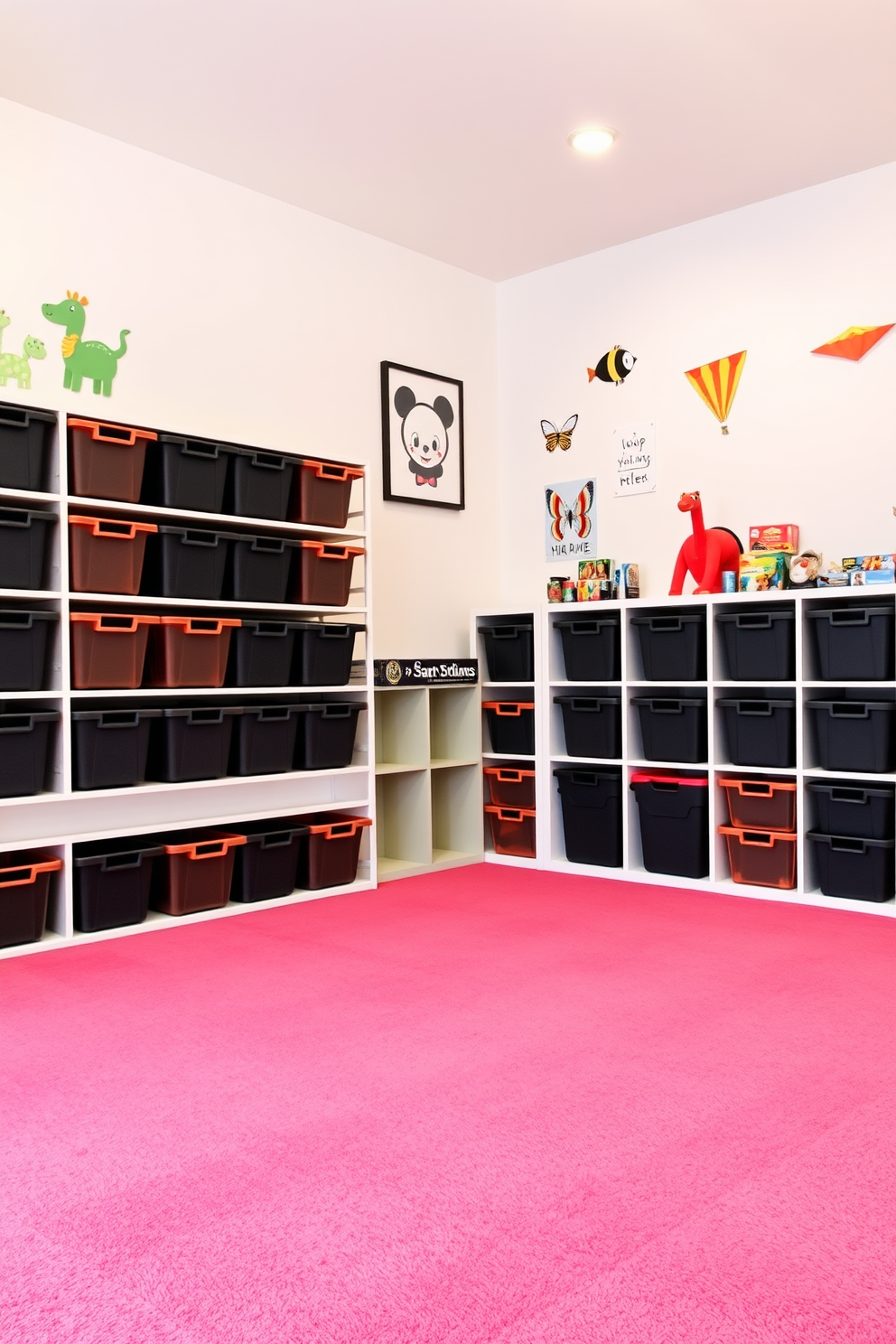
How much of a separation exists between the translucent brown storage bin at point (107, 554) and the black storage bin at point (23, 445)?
0.19 m

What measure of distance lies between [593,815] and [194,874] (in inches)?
67.9

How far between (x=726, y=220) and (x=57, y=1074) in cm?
422

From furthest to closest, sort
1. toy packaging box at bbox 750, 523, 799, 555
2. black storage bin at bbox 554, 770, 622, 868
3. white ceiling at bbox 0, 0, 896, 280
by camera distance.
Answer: black storage bin at bbox 554, 770, 622, 868, toy packaging box at bbox 750, 523, 799, 555, white ceiling at bbox 0, 0, 896, 280

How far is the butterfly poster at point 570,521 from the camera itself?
5.27 metres

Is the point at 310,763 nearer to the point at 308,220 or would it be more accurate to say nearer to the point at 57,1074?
the point at 57,1074

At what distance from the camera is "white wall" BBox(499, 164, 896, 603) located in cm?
441

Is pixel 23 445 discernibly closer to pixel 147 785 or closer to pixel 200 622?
pixel 200 622

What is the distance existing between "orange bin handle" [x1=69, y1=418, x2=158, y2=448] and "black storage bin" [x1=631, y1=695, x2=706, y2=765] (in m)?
2.20

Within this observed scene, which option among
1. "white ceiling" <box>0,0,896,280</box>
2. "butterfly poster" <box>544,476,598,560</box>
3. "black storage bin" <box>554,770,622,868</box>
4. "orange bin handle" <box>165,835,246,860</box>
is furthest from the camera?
"butterfly poster" <box>544,476,598,560</box>

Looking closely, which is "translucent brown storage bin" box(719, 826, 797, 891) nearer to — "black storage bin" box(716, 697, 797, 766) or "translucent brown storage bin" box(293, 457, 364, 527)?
"black storage bin" box(716, 697, 797, 766)

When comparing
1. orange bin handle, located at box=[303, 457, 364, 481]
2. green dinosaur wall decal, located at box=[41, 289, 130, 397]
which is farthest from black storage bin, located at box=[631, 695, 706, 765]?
green dinosaur wall decal, located at box=[41, 289, 130, 397]

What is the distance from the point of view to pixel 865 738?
4004mm

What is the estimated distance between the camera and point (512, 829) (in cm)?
501

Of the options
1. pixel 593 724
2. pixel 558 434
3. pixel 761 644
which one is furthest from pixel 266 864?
pixel 558 434
